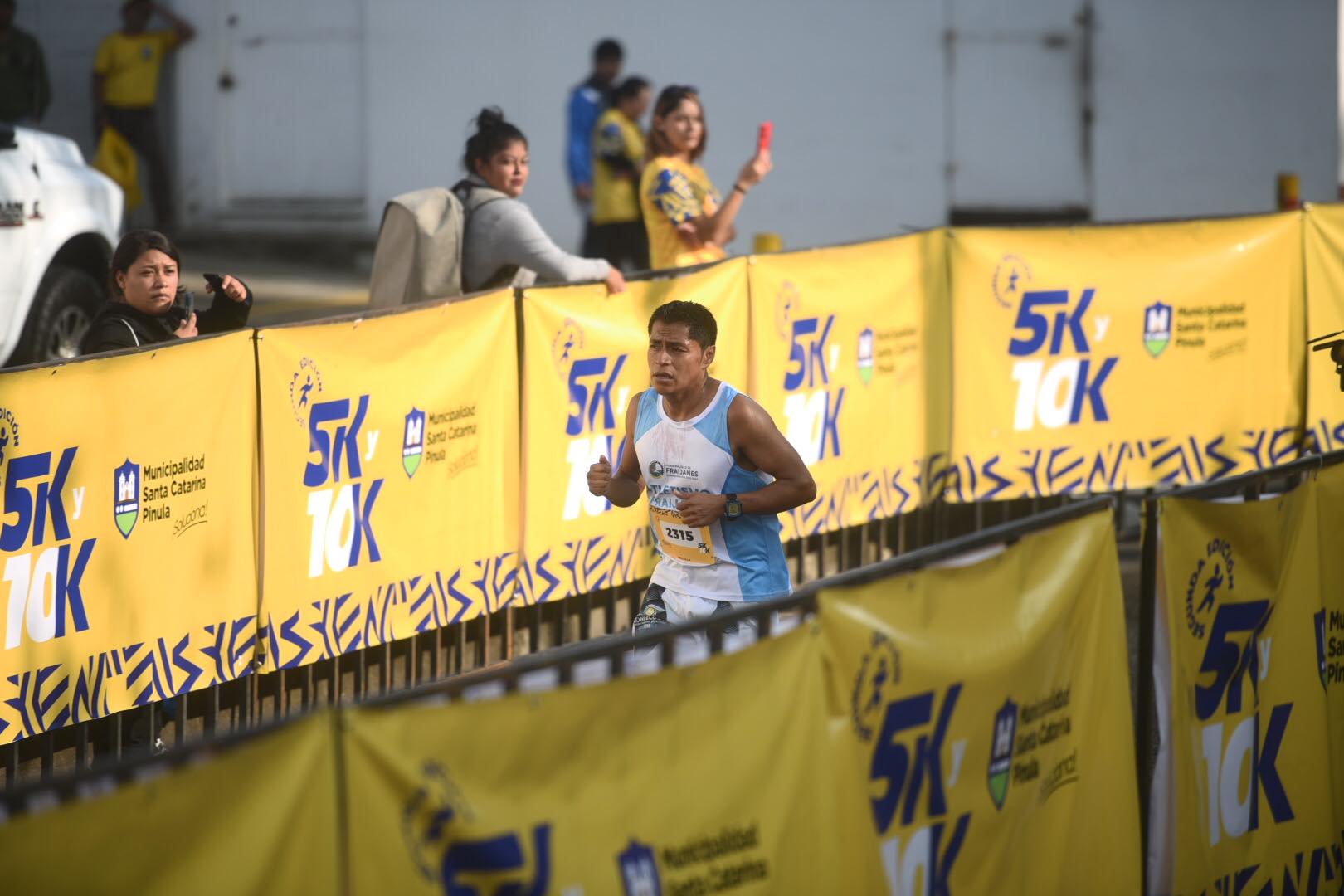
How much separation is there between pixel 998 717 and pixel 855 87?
1329cm

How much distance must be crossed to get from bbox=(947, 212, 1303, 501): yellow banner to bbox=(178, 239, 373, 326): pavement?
22.7 ft

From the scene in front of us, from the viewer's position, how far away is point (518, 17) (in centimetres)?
1745

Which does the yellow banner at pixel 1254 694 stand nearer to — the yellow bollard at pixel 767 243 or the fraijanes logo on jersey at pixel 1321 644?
the fraijanes logo on jersey at pixel 1321 644

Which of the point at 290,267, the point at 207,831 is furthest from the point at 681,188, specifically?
the point at 290,267

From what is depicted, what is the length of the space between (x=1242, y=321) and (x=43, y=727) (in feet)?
22.9

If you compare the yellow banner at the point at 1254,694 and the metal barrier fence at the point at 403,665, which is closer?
the yellow banner at the point at 1254,694

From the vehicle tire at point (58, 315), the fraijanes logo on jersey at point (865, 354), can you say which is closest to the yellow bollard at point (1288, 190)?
the fraijanes logo on jersey at point (865, 354)

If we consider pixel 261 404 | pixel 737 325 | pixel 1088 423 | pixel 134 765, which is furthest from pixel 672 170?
pixel 134 765

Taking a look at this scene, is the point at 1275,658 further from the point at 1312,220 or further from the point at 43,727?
the point at 1312,220

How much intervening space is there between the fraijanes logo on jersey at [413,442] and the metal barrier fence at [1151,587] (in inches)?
120

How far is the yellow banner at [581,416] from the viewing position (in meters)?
8.28

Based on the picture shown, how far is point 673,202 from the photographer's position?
9797 millimetres

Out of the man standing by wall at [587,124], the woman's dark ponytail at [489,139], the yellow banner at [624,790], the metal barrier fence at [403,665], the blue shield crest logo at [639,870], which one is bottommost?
the metal barrier fence at [403,665]

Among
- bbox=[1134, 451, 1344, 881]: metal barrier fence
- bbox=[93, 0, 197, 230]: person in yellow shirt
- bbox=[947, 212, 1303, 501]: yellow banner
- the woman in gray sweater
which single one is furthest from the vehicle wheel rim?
bbox=[93, 0, 197, 230]: person in yellow shirt
